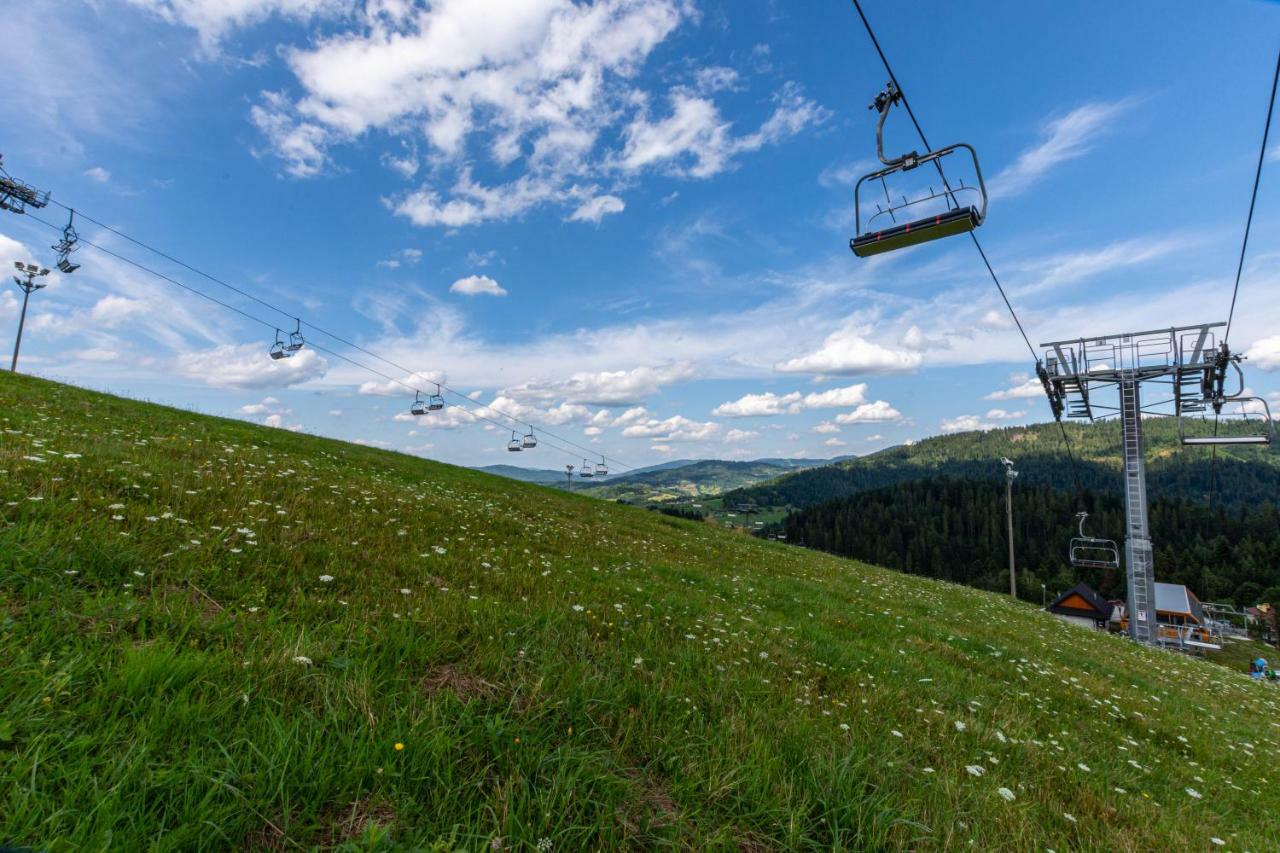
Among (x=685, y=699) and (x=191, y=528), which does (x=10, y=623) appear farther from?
(x=685, y=699)

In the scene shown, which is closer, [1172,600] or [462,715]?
[462,715]

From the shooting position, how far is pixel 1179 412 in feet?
88.9

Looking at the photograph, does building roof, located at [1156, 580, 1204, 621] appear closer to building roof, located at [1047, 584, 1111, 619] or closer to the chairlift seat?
building roof, located at [1047, 584, 1111, 619]

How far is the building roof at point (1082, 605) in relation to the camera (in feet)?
258

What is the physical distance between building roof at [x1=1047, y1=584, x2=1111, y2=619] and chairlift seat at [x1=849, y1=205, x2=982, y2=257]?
98.2 m

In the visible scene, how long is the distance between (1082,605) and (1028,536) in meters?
82.5

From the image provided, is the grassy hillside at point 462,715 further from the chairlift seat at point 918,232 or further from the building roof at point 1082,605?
the building roof at point 1082,605

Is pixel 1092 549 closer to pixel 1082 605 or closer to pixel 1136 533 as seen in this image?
pixel 1136 533

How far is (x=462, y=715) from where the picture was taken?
3461 mm

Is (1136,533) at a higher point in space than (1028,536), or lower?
higher

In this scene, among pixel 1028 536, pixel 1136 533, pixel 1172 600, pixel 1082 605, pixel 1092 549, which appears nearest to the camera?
pixel 1136 533

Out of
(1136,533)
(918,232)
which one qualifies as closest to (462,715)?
(918,232)

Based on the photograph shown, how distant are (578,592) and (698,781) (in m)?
4.16

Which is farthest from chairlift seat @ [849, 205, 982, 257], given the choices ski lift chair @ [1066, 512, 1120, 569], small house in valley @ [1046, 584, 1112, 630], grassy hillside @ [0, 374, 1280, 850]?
small house in valley @ [1046, 584, 1112, 630]
